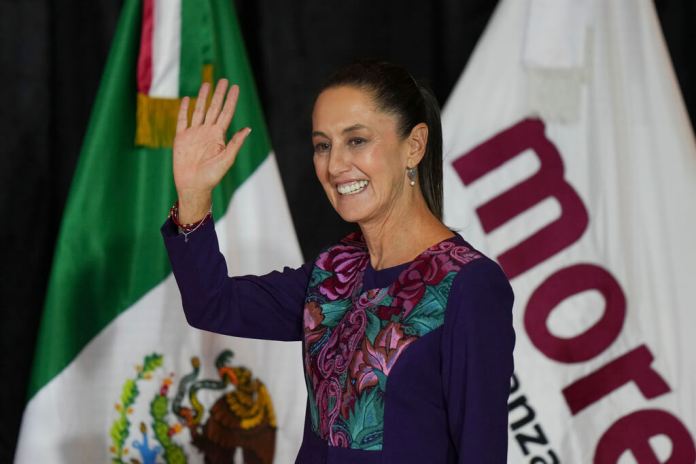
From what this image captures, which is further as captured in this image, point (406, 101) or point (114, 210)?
point (114, 210)

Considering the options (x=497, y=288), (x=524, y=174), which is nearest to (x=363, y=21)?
(x=524, y=174)

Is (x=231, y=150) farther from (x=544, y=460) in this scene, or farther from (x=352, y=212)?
(x=544, y=460)

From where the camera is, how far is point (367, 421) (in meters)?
1.40

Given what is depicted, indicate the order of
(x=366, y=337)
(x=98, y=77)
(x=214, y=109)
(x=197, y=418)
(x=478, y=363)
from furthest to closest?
(x=98, y=77) → (x=197, y=418) → (x=214, y=109) → (x=366, y=337) → (x=478, y=363)

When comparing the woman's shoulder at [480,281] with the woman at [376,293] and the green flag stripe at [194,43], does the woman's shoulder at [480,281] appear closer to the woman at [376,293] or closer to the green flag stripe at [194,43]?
the woman at [376,293]

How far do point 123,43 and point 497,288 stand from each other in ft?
4.93

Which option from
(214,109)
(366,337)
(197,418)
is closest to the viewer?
(366,337)

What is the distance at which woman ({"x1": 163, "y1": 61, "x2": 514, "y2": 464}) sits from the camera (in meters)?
1.36

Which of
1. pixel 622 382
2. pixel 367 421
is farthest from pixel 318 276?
pixel 622 382

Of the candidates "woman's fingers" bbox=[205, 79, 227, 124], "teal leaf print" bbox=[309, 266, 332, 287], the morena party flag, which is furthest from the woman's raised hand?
the morena party flag

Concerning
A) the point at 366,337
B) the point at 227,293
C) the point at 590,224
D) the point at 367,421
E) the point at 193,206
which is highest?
the point at 590,224

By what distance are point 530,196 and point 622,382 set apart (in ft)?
1.73

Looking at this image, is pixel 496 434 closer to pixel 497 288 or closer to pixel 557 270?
pixel 497 288

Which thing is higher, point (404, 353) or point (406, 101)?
point (406, 101)
